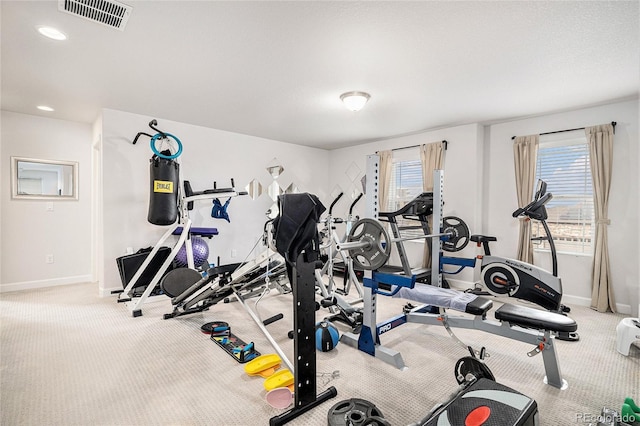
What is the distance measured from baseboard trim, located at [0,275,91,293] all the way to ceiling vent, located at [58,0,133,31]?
420 centimetres

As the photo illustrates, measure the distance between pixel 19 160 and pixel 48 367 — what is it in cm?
359

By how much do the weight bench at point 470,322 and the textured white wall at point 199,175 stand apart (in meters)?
3.25

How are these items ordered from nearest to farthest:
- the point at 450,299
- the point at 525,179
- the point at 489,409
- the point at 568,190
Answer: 1. the point at 489,409
2. the point at 450,299
3. the point at 568,190
4. the point at 525,179

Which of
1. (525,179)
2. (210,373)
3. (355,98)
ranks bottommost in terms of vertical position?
(210,373)

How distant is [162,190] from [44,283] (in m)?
2.74

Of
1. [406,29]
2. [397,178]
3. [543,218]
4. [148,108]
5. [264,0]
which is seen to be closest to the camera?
[264,0]

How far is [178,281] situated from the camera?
3.13 metres

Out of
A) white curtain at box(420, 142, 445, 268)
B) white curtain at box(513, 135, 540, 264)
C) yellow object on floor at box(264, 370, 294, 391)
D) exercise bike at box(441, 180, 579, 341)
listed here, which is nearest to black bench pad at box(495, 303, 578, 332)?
exercise bike at box(441, 180, 579, 341)

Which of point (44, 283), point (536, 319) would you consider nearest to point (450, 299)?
point (536, 319)

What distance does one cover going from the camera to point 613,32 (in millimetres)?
2209

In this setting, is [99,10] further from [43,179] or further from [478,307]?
[43,179]

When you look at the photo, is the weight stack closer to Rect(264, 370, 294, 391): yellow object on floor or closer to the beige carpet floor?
the beige carpet floor

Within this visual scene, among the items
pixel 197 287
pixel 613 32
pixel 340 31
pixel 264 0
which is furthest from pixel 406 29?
pixel 197 287

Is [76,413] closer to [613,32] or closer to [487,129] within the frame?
[613,32]
